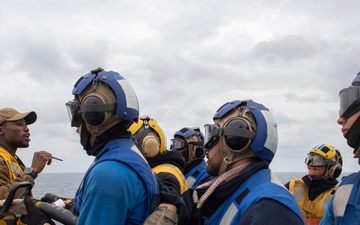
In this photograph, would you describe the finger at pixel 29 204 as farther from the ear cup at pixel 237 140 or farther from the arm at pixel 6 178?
the ear cup at pixel 237 140

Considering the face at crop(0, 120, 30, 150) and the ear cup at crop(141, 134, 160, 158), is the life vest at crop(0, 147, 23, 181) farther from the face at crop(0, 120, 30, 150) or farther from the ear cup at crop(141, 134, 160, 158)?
A: the ear cup at crop(141, 134, 160, 158)

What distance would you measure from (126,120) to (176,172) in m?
2.26

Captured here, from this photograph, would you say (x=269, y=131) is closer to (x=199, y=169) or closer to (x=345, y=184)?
(x=345, y=184)

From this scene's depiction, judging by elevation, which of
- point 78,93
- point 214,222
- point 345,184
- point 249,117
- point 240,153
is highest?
point 78,93

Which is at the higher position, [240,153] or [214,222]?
[240,153]

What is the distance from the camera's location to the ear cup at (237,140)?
3.90m

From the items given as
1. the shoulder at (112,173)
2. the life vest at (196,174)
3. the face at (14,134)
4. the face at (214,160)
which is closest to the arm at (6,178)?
the face at (14,134)

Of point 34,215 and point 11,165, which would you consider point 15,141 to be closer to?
point 11,165

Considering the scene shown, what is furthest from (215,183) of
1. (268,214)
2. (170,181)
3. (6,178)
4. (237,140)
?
(6,178)

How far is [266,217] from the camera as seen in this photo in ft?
10.4

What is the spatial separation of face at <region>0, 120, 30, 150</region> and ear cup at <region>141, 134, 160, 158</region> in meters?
2.38

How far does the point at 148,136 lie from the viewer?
648cm

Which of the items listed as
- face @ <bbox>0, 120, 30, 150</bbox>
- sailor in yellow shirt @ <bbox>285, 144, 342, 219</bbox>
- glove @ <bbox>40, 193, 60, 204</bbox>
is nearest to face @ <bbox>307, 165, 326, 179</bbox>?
sailor in yellow shirt @ <bbox>285, 144, 342, 219</bbox>

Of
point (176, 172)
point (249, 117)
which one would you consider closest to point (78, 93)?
point (249, 117)
